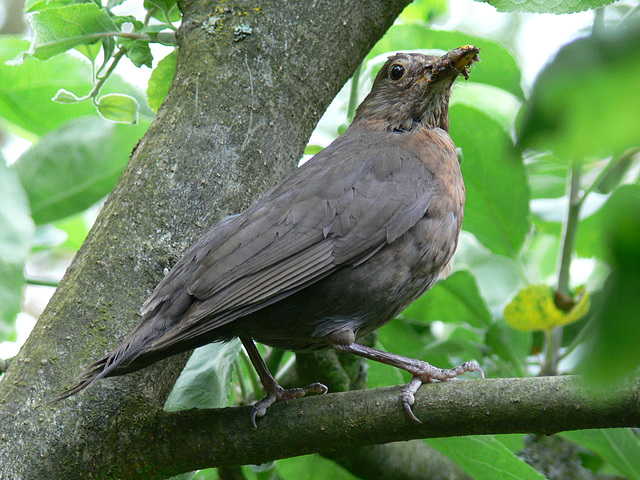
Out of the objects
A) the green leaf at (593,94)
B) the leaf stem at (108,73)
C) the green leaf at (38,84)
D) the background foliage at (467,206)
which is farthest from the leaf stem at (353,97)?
the green leaf at (593,94)

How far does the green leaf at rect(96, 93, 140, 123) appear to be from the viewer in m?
2.84

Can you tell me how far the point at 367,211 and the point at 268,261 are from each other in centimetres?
42

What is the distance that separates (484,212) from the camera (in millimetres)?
3193

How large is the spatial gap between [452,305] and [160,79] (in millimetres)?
1683

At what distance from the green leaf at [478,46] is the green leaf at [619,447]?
4.85 ft

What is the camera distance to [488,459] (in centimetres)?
230

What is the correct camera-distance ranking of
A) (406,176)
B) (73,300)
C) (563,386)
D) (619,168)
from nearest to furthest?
(563,386), (73,300), (406,176), (619,168)

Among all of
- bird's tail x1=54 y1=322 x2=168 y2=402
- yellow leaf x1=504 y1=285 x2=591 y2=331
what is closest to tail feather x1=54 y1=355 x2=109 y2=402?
bird's tail x1=54 y1=322 x2=168 y2=402

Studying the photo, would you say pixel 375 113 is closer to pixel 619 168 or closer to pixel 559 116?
pixel 619 168

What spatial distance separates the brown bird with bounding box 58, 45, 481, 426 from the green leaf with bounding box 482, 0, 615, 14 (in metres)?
0.65

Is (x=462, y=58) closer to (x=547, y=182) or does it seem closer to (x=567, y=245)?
(x=567, y=245)

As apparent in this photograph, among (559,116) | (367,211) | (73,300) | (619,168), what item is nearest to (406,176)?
(367,211)

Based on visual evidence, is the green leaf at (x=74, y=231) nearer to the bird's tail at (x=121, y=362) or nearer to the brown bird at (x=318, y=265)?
the brown bird at (x=318, y=265)

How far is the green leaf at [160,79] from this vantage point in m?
2.90
